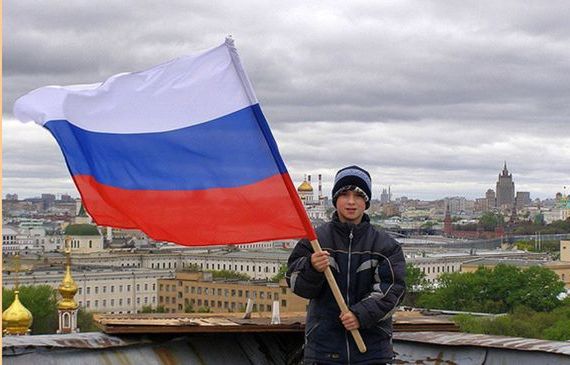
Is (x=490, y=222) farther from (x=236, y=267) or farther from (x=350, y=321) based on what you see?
(x=350, y=321)

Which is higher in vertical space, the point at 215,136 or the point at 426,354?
the point at 215,136

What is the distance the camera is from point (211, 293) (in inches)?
2817

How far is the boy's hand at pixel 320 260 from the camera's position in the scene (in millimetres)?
4234

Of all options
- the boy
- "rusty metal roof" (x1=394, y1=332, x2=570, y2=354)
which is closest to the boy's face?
the boy

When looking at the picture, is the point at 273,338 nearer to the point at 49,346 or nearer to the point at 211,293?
the point at 49,346

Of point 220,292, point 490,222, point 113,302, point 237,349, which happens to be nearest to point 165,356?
point 237,349

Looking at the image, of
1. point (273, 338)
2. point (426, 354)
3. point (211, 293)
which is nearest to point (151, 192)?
point (273, 338)

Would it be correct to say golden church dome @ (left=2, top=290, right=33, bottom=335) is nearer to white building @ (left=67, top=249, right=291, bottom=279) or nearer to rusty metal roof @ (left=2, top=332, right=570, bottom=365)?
rusty metal roof @ (left=2, top=332, right=570, bottom=365)

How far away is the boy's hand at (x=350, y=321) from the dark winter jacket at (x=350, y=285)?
47mm

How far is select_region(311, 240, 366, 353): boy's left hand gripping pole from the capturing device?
4.25m

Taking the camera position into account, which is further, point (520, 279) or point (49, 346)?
point (520, 279)

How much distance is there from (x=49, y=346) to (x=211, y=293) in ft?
220

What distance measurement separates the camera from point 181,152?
15.0 ft

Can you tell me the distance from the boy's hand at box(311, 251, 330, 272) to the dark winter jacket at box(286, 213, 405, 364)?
0.07 meters
